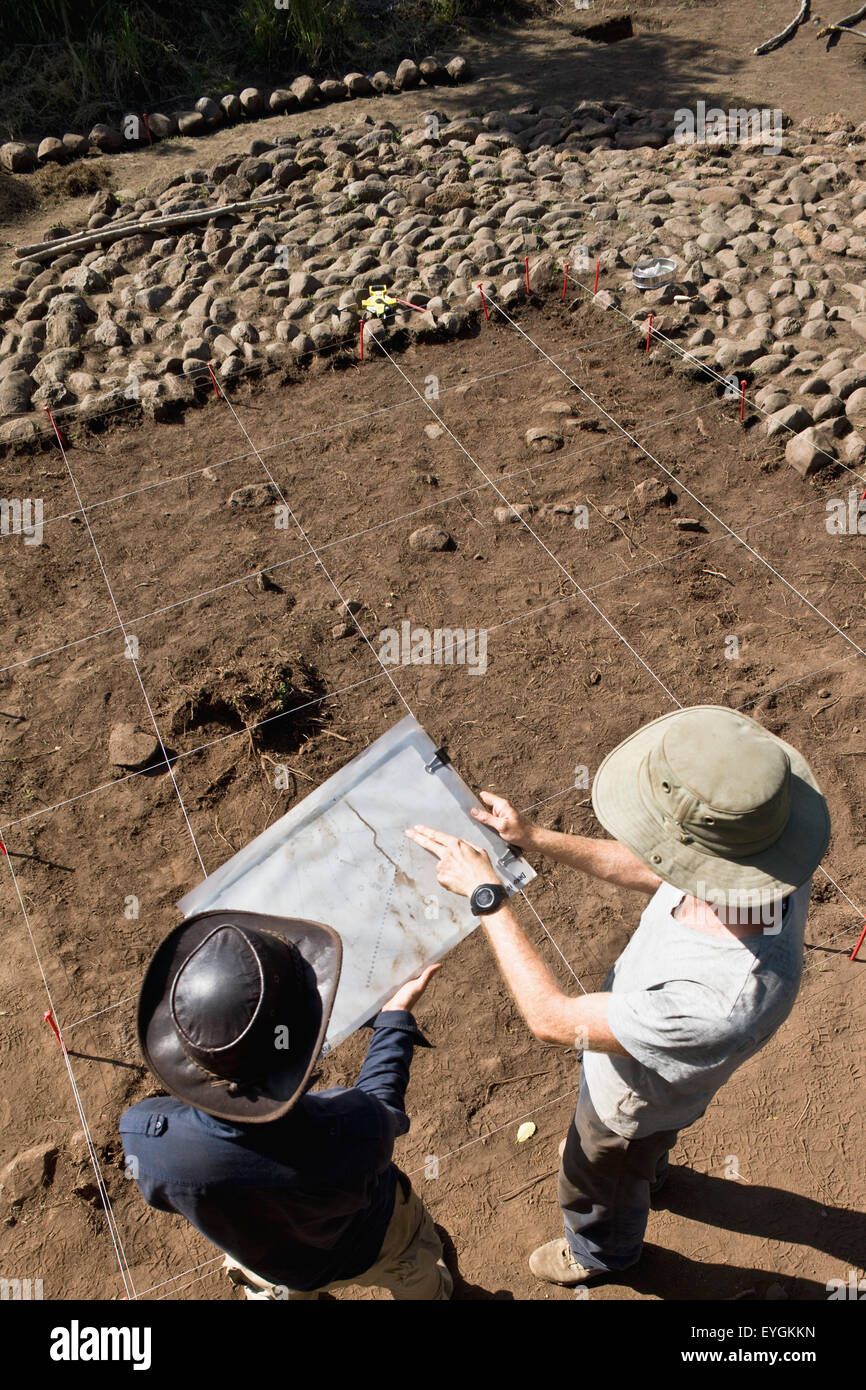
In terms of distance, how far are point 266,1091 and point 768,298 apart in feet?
23.3

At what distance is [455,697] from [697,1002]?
121 inches

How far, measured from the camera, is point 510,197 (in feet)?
27.4

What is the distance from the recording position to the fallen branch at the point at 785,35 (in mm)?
11447

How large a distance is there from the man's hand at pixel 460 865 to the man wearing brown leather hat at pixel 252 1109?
49 cm

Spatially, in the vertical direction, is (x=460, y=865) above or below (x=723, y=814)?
below

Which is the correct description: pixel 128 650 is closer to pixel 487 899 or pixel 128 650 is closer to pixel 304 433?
pixel 304 433

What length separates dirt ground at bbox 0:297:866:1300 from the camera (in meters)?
3.46

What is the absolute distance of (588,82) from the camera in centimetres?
1092

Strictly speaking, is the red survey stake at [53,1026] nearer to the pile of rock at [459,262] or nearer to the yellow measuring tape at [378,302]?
the pile of rock at [459,262]

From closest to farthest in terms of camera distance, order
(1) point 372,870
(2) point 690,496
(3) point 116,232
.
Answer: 1. (1) point 372,870
2. (2) point 690,496
3. (3) point 116,232

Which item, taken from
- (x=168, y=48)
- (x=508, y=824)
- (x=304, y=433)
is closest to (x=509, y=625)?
(x=304, y=433)

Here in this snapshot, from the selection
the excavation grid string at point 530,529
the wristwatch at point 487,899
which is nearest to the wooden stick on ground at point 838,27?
the excavation grid string at point 530,529

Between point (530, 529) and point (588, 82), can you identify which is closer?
point (530, 529)

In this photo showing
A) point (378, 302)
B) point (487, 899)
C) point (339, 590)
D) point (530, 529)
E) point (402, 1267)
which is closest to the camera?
point (487, 899)
